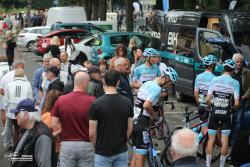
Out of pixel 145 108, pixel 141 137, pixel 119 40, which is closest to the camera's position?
pixel 145 108

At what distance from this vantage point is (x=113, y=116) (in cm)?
627

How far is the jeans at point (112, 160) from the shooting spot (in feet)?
20.9

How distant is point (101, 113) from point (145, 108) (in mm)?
1504

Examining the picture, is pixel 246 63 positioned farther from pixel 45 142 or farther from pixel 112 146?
pixel 45 142

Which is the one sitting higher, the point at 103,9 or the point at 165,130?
the point at 103,9

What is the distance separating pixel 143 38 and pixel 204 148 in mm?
14155

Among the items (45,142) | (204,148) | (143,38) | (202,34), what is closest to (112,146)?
(45,142)

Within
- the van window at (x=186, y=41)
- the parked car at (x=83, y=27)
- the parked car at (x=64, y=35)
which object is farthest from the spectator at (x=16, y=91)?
the parked car at (x=83, y=27)

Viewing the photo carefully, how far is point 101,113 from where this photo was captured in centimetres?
625

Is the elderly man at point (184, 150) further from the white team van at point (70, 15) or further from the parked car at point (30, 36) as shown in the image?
the white team van at point (70, 15)

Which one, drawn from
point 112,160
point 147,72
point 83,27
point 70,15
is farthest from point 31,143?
point 70,15

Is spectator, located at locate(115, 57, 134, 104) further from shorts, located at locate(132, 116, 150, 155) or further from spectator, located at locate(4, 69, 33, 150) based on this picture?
spectator, located at locate(4, 69, 33, 150)

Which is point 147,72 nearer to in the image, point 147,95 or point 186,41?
point 147,95

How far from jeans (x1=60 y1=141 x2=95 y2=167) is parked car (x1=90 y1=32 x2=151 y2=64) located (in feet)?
53.6
